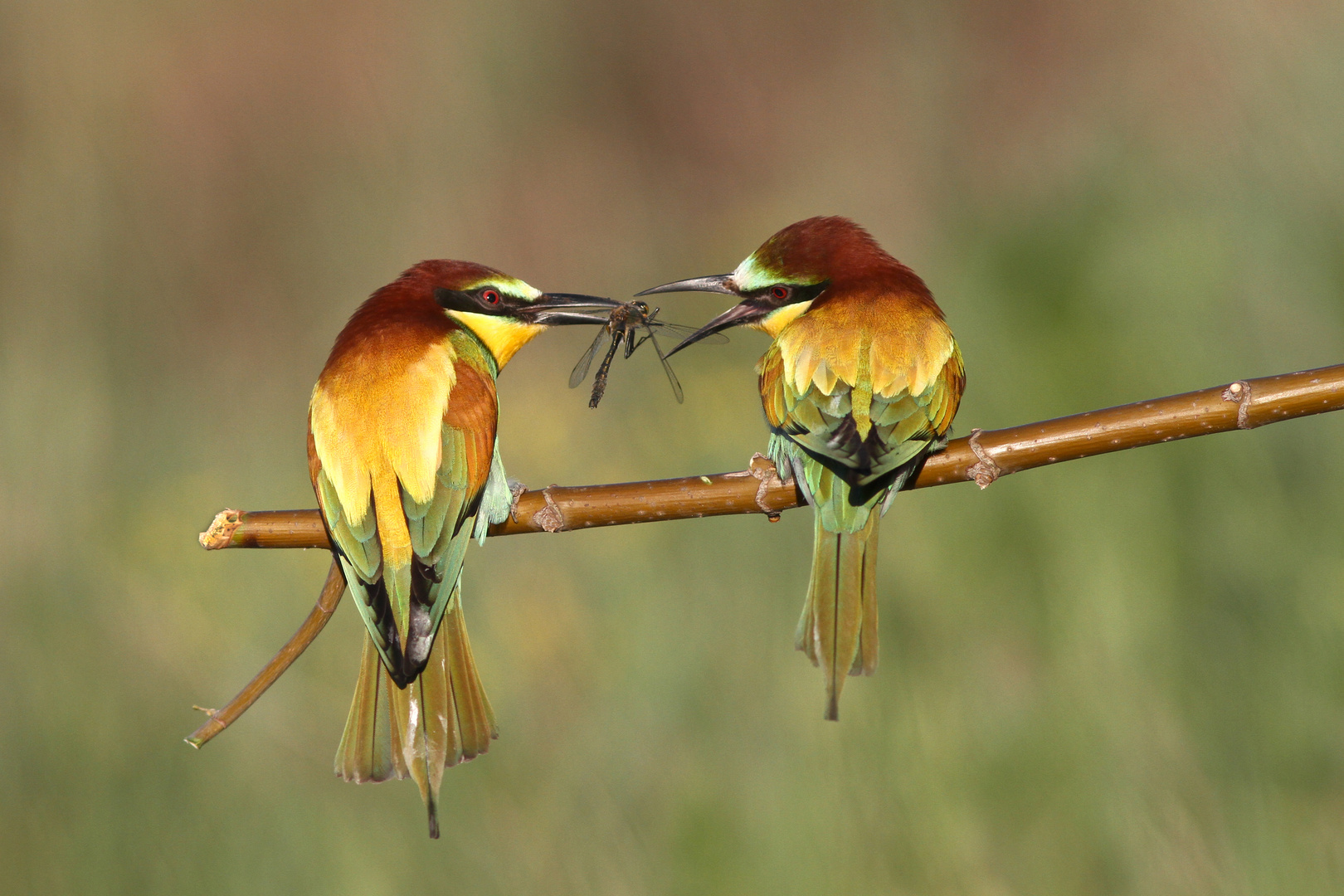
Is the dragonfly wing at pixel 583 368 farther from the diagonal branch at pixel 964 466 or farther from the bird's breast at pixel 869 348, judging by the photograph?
the diagonal branch at pixel 964 466

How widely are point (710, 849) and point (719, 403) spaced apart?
1130 millimetres

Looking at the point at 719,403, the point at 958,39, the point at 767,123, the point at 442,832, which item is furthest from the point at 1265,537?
the point at 767,123

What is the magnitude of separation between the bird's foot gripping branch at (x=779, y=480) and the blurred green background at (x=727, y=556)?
1.01 m

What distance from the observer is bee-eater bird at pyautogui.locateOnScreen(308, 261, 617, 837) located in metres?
1.58

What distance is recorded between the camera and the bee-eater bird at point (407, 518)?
158 centimetres

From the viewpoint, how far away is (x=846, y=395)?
1751mm

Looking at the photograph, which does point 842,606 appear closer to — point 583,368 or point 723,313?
point 723,313

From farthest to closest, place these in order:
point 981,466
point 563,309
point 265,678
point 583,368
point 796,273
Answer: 1. point 583,368
2. point 796,273
3. point 563,309
4. point 981,466
5. point 265,678

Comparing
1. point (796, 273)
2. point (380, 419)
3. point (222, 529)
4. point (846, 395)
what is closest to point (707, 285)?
point (796, 273)

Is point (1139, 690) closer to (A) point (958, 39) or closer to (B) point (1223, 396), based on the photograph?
(B) point (1223, 396)

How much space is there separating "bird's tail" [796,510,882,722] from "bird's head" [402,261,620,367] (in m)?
0.49

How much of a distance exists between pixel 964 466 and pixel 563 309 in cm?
66

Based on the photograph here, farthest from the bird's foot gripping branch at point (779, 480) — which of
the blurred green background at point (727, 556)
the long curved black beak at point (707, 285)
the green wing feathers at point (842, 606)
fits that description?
the blurred green background at point (727, 556)

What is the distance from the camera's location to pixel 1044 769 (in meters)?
2.43
